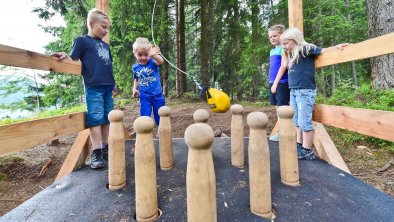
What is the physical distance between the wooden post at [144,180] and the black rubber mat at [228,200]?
0.28ft

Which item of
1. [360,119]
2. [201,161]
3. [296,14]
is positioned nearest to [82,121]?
[201,161]

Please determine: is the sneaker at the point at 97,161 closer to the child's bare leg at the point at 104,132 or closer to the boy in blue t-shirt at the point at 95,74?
the boy in blue t-shirt at the point at 95,74

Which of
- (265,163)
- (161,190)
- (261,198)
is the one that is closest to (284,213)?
(261,198)

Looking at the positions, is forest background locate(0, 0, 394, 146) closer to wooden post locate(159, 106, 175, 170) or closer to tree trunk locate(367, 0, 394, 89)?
tree trunk locate(367, 0, 394, 89)

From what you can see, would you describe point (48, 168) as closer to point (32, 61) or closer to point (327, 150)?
point (32, 61)

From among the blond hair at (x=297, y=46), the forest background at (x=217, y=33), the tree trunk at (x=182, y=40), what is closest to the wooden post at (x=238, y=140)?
the blond hair at (x=297, y=46)

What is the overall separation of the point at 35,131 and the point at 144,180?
1213 mm

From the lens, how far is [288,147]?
1598 mm

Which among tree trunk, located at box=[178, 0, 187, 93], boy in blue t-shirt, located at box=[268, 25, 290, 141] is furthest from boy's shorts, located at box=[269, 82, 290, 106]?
tree trunk, located at box=[178, 0, 187, 93]

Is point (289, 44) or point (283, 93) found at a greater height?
point (289, 44)

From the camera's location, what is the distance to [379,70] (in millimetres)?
4297

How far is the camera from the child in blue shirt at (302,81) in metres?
2.39

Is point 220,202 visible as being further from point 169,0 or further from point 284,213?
point 169,0

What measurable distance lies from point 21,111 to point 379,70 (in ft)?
48.0
